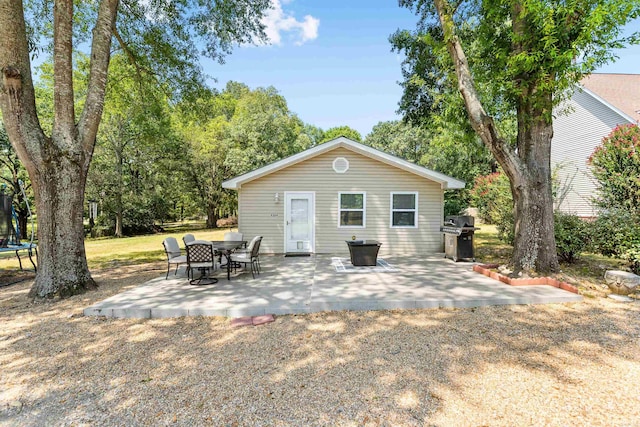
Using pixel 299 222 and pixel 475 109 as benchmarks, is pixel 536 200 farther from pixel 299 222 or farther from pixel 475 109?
pixel 299 222

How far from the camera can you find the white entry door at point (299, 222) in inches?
398

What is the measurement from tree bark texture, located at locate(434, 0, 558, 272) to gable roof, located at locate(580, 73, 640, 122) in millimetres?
7918

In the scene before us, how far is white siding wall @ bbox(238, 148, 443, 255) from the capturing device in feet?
33.0

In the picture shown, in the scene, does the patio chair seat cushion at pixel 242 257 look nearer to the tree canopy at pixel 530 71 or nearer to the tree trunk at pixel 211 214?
the tree canopy at pixel 530 71

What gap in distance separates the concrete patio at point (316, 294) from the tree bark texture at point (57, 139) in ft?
4.23

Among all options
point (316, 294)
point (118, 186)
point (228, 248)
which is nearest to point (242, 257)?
point (228, 248)

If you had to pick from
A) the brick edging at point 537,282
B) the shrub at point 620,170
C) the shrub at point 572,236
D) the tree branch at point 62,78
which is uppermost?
the tree branch at point 62,78

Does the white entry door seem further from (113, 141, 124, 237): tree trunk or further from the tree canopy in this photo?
(113, 141, 124, 237): tree trunk

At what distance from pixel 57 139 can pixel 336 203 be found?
23.0 feet

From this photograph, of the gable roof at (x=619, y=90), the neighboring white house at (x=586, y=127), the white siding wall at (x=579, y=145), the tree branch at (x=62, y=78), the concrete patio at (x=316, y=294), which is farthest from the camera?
the white siding wall at (x=579, y=145)

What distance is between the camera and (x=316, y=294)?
5.31 m

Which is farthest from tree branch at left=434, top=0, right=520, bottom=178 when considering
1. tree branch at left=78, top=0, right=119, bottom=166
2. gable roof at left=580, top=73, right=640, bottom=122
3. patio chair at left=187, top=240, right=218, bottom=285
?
gable roof at left=580, top=73, right=640, bottom=122

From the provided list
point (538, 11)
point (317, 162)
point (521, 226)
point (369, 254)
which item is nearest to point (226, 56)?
point (317, 162)

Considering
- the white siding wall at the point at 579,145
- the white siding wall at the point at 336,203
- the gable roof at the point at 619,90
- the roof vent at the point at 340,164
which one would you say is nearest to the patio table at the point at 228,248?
the white siding wall at the point at 336,203
